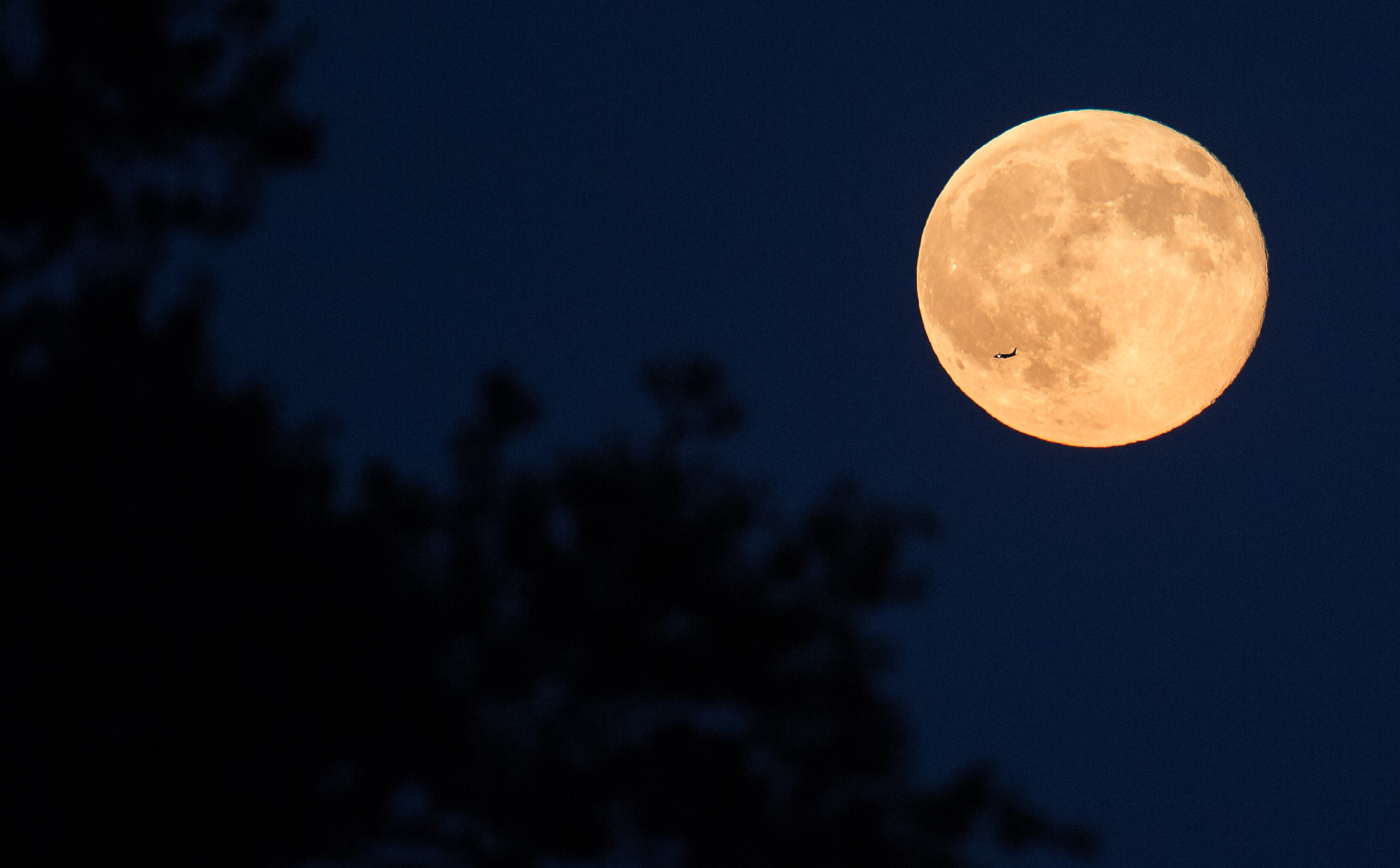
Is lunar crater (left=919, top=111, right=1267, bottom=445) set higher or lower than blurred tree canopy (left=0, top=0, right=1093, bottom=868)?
higher

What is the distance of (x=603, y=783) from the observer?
6879 millimetres

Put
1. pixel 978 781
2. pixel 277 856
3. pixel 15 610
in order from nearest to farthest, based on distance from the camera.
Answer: pixel 15 610 < pixel 277 856 < pixel 978 781

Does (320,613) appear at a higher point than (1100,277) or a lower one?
lower

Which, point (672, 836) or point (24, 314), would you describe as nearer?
point (24, 314)

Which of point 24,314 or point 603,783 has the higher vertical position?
point 24,314

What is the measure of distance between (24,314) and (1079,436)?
206 inches

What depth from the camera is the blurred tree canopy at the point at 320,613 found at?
5.14 meters

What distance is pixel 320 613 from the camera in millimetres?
5805

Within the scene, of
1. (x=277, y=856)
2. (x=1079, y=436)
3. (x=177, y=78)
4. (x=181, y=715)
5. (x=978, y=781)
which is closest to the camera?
(x=181, y=715)

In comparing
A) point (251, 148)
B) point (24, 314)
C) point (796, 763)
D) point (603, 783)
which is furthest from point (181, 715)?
point (796, 763)

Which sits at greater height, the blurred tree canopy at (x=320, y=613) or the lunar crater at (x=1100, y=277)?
the lunar crater at (x=1100, y=277)

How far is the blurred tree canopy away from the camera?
16.9ft

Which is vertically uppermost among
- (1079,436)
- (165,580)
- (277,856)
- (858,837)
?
(1079,436)

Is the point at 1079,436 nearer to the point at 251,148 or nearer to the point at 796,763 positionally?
the point at 796,763
